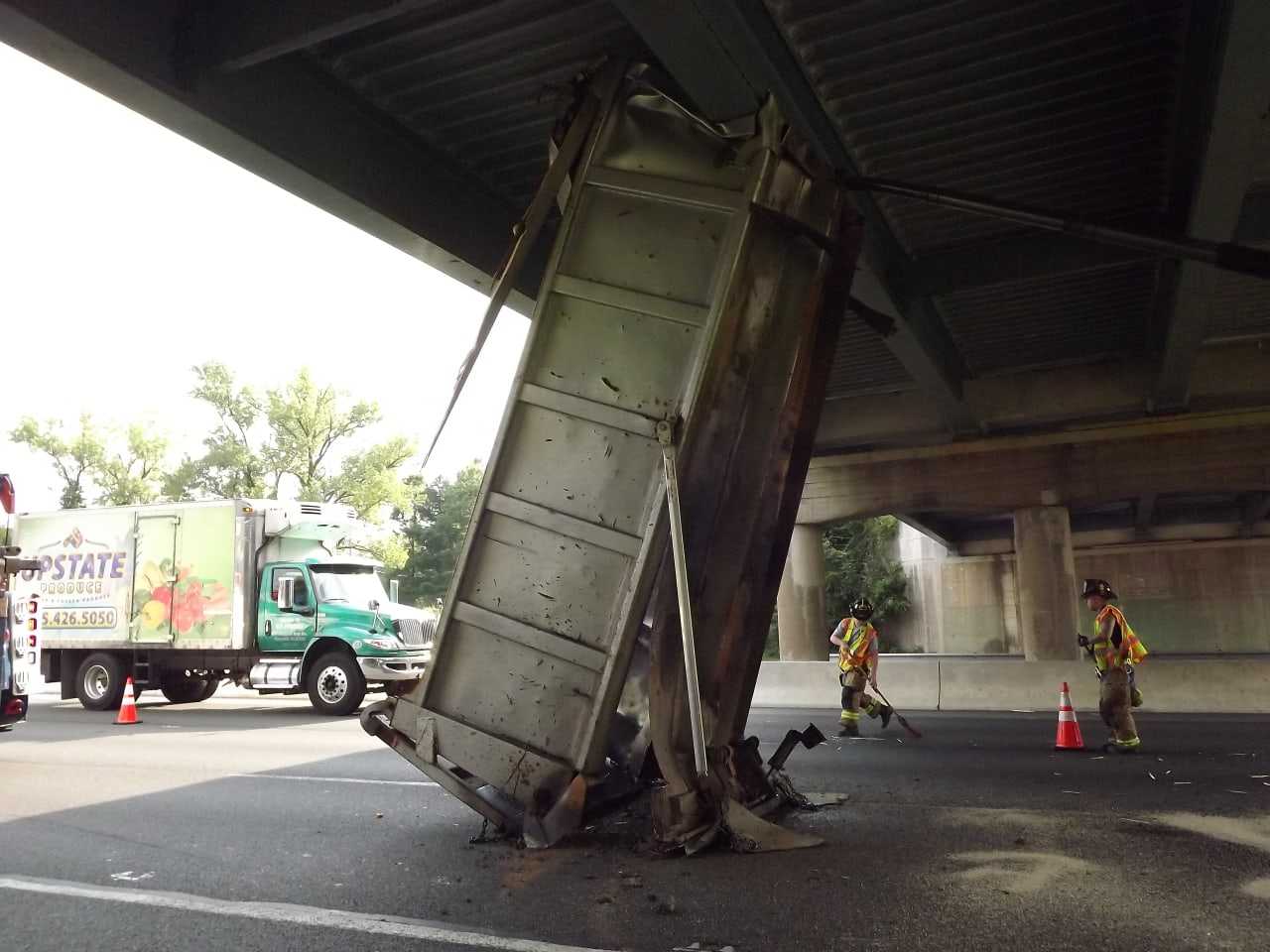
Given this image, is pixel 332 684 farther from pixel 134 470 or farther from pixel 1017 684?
pixel 134 470

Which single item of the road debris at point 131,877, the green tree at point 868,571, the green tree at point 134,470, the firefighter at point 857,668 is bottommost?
the road debris at point 131,877

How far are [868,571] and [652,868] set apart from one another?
4403cm

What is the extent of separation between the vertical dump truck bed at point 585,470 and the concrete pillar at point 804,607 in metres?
16.1

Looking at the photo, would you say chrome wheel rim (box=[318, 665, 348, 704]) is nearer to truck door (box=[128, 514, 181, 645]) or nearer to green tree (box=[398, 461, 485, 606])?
truck door (box=[128, 514, 181, 645])

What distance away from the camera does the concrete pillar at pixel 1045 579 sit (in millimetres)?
20938

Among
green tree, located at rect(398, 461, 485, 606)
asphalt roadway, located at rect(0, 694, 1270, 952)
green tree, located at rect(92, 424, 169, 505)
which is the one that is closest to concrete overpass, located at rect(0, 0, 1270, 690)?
asphalt roadway, located at rect(0, 694, 1270, 952)

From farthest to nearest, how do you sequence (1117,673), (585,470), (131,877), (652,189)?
(1117,673), (652,189), (585,470), (131,877)

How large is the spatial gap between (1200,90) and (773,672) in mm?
11516

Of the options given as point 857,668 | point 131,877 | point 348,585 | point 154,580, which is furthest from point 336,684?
point 131,877

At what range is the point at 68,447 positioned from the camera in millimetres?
47688

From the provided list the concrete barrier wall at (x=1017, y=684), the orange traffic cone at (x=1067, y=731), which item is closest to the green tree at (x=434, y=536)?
the concrete barrier wall at (x=1017, y=684)

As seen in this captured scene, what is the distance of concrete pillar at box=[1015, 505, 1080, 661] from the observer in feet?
68.7

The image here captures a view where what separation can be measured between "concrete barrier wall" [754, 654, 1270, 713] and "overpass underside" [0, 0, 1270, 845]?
7718 mm

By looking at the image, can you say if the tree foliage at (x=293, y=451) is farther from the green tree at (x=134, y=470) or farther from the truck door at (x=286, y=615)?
the truck door at (x=286, y=615)
